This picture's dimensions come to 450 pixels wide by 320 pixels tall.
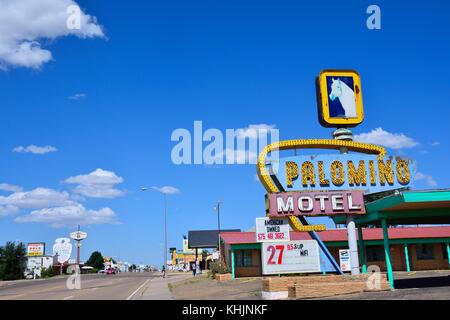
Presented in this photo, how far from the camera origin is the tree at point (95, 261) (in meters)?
157

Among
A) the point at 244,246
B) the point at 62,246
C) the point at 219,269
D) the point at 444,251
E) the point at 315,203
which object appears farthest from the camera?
the point at 62,246

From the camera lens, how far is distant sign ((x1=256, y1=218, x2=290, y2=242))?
23.0 meters

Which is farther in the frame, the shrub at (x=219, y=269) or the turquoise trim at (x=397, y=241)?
the shrub at (x=219, y=269)

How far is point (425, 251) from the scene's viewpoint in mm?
42656

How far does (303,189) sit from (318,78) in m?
6.68

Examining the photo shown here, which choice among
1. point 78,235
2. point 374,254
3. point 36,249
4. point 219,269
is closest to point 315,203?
point 219,269

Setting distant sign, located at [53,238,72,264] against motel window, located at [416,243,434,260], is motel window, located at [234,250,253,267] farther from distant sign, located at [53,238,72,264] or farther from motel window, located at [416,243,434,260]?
distant sign, located at [53,238,72,264]

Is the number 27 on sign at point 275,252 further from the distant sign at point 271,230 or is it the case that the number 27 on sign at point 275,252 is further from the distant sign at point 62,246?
the distant sign at point 62,246

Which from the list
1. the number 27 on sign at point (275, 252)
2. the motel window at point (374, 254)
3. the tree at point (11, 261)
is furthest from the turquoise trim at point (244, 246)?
the tree at point (11, 261)

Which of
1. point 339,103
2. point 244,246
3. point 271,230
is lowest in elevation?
point 244,246

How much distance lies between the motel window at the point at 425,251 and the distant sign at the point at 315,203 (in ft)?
72.8

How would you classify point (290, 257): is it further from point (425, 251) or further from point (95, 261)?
point (95, 261)

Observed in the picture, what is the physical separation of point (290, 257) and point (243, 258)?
1856cm
